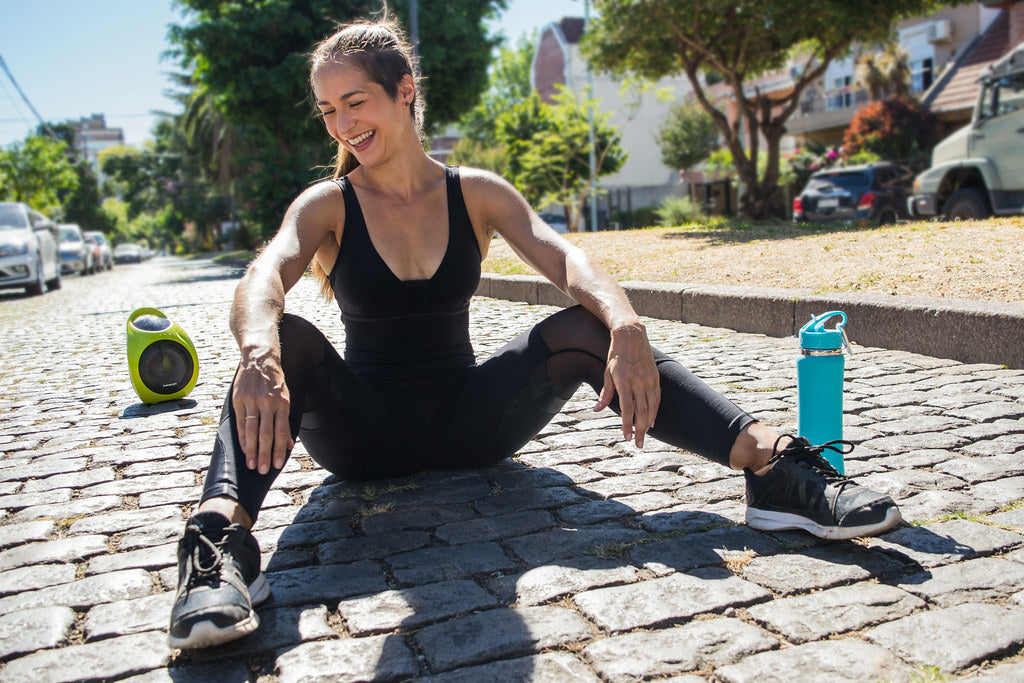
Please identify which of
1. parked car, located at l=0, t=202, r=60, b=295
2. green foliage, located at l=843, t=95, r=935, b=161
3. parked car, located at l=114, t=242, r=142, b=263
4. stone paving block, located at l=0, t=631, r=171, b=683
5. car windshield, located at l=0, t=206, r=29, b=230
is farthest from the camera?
parked car, located at l=114, t=242, r=142, b=263

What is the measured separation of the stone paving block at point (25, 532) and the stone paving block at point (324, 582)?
95cm

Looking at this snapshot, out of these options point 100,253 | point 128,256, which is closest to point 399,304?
point 100,253

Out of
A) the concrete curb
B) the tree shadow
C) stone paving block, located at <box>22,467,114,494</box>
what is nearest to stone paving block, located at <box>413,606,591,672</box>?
the tree shadow

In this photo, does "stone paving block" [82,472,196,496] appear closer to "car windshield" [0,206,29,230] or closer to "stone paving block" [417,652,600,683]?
"stone paving block" [417,652,600,683]

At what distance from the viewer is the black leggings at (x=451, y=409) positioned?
8.48 ft

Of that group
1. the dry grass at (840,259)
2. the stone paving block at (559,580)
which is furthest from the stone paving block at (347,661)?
the dry grass at (840,259)

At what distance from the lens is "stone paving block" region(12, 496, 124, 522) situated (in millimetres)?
3188

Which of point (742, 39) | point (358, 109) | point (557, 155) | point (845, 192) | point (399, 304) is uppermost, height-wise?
point (742, 39)

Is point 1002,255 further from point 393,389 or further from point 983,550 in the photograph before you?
point 393,389

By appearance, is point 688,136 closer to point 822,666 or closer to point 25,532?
point 25,532

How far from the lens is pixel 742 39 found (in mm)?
16594

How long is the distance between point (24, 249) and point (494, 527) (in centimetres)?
1654

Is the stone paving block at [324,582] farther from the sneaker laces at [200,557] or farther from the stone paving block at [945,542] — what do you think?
the stone paving block at [945,542]

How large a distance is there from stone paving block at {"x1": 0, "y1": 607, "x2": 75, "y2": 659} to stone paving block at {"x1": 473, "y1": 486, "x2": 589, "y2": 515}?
1.25m
